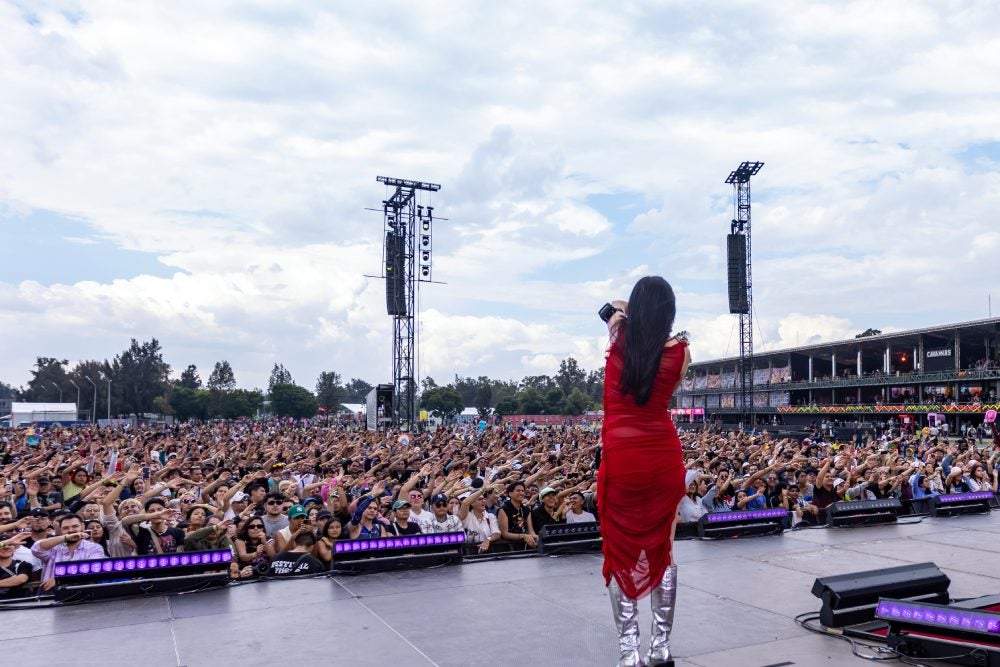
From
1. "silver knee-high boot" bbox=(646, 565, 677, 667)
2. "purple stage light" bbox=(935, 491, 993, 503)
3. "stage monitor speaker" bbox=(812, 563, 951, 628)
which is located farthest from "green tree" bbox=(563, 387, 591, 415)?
"silver knee-high boot" bbox=(646, 565, 677, 667)

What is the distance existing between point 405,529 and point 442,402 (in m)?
60.3

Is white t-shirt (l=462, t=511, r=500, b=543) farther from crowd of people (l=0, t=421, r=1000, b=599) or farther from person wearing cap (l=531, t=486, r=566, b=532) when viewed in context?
person wearing cap (l=531, t=486, r=566, b=532)

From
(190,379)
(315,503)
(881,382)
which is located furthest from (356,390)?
(315,503)

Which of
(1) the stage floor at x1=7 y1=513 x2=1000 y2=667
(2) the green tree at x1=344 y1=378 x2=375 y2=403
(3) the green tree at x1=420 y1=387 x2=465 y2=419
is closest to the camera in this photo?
(1) the stage floor at x1=7 y1=513 x2=1000 y2=667

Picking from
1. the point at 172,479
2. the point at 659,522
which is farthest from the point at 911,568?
the point at 172,479

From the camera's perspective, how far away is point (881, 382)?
166 feet

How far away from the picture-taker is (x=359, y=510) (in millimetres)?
6797

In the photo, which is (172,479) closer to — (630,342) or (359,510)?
(359,510)

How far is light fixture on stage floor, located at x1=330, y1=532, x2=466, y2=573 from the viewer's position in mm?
5488

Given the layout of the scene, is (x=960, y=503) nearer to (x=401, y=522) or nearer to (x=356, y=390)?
(x=401, y=522)

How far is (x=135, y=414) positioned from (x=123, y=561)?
87144 millimetres

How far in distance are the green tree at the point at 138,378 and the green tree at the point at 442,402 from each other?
122 ft

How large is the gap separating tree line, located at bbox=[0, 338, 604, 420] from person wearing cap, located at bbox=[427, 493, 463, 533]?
193 ft

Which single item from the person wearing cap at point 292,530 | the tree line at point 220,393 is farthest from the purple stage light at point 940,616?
the tree line at point 220,393
